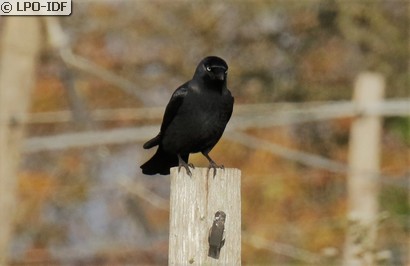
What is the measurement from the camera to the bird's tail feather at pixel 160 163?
5.80 metres

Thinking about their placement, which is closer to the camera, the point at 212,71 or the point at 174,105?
the point at 212,71

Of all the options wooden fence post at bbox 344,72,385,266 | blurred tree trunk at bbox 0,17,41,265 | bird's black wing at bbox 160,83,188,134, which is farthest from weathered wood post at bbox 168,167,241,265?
wooden fence post at bbox 344,72,385,266

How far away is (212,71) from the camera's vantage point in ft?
18.7

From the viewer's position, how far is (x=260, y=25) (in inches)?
728

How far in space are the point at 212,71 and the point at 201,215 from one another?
1.03 meters

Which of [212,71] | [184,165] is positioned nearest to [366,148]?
[212,71]

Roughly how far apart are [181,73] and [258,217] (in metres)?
2.38

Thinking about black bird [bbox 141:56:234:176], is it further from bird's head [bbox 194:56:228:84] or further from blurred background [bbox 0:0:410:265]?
blurred background [bbox 0:0:410:265]

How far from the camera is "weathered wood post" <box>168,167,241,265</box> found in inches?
191

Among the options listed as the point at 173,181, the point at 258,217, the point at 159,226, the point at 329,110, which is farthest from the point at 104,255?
the point at 173,181

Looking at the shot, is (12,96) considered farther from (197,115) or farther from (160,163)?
(197,115)

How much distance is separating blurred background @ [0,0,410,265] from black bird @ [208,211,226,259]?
11.0m

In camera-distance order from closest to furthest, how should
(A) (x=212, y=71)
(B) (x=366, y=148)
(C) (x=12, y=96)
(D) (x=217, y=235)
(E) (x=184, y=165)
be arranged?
(D) (x=217, y=235) < (E) (x=184, y=165) < (A) (x=212, y=71) < (C) (x=12, y=96) < (B) (x=366, y=148)

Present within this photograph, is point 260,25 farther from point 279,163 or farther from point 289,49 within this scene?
point 279,163
